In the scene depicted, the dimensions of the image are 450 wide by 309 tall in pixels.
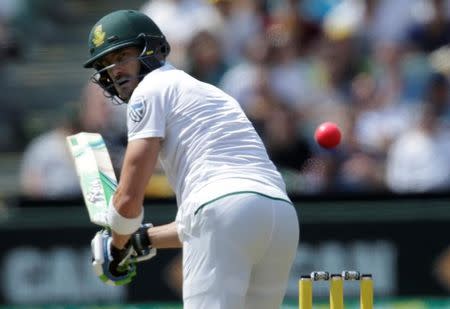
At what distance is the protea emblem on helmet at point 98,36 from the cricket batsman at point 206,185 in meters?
0.02

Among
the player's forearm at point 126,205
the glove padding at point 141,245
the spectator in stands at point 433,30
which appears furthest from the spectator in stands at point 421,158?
the player's forearm at point 126,205

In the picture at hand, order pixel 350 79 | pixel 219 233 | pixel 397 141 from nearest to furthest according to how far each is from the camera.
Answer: pixel 219 233 < pixel 397 141 < pixel 350 79

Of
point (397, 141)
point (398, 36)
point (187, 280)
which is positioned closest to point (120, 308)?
point (397, 141)

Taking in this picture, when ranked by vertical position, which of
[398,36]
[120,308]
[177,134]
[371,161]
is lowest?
[120,308]

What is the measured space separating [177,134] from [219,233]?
42 centimetres

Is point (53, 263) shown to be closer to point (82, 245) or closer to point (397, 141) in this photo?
point (82, 245)

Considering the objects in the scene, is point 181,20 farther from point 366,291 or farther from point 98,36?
point 366,291

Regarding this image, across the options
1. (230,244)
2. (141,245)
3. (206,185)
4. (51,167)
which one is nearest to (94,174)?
(141,245)

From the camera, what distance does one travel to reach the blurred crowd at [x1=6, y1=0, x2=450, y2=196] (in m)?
8.27

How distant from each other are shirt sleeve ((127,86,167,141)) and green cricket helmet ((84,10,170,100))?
293mm

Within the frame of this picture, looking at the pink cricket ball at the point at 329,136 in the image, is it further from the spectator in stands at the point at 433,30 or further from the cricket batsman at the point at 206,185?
the spectator in stands at the point at 433,30

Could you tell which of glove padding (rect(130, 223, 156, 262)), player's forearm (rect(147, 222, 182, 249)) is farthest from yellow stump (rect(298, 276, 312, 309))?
glove padding (rect(130, 223, 156, 262))

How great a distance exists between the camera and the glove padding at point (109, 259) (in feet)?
16.0

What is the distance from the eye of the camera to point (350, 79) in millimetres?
9109
